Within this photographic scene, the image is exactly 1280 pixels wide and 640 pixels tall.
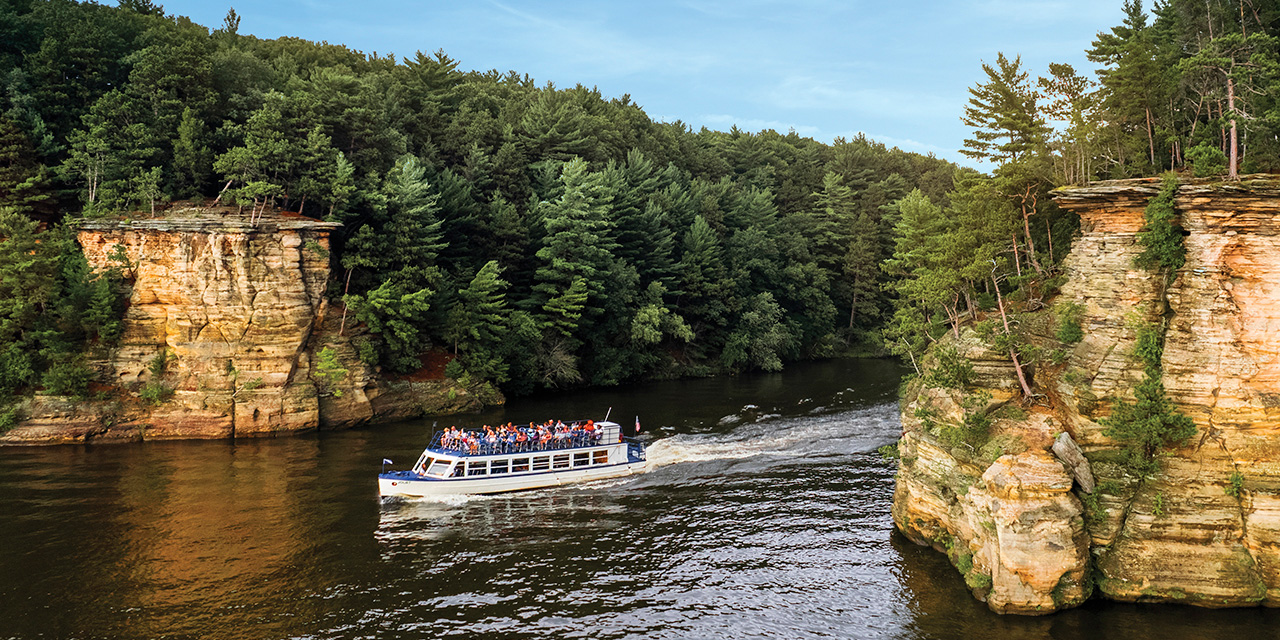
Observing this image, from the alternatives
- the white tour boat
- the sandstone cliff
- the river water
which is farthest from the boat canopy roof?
the sandstone cliff

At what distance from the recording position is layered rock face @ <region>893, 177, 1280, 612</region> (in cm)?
2034

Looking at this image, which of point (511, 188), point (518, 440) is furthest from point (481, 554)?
point (511, 188)

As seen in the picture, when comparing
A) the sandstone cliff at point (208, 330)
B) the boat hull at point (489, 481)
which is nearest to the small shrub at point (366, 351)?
the sandstone cliff at point (208, 330)

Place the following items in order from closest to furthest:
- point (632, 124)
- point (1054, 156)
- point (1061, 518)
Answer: point (1061, 518)
point (1054, 156)
point (632, 124)

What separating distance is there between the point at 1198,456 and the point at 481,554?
74.0ft

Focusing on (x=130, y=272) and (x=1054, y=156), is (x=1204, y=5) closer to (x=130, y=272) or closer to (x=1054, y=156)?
(x=1054, y=156)

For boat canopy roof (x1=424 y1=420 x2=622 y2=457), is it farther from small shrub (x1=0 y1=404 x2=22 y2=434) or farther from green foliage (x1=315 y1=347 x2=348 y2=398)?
small shrub (x1=0 y1=404 x2=22 y2=434)

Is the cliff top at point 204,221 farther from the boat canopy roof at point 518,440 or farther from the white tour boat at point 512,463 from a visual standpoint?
the white tour boat at point 512,463

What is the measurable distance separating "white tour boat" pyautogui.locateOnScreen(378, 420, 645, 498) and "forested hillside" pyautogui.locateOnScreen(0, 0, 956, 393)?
611 inches

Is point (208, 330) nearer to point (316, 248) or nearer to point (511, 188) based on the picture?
point (316, 248)

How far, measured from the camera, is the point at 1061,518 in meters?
20.5

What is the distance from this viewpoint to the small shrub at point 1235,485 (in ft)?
66.6

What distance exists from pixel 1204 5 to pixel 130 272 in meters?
55.5

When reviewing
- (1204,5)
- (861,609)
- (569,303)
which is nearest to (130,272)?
(569,303)
